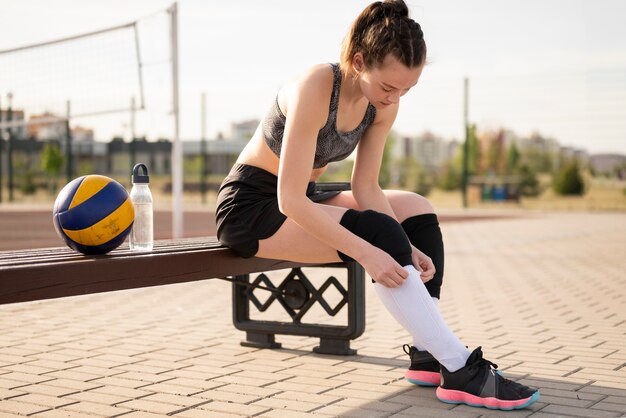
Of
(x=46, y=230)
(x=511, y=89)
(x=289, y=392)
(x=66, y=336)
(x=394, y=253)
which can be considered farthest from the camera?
(x=511, y=89)

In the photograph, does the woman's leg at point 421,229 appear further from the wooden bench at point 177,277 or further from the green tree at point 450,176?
the green tree at point 450,176

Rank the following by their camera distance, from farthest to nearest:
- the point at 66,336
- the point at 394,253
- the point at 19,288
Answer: the point at 66,336, the point at 394,253, the point at 19,288

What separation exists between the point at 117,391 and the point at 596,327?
9.38 feet

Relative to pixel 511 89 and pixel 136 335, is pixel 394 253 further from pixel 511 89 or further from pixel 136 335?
pixel 511 89

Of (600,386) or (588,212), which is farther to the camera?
(588,212)

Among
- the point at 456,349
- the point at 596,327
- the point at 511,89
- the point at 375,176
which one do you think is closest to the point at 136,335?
the point at 375,176

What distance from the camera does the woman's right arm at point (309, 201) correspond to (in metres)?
2.98

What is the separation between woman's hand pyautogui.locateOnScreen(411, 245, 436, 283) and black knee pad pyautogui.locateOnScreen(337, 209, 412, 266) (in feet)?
0.60

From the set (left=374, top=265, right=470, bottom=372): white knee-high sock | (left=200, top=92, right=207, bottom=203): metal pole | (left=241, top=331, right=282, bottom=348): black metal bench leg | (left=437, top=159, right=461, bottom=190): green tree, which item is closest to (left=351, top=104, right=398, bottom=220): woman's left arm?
(left=374, top=265, right=470, bottom=372): white knee-high sock

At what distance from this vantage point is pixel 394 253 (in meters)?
3.05

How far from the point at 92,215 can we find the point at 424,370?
1.41 metres

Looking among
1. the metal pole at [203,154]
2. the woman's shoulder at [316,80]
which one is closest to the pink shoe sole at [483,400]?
the woman's shoulder at [316,80]

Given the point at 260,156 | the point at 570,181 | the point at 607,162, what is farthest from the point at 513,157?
the point at 260,156

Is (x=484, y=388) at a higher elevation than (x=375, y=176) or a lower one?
lower
